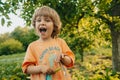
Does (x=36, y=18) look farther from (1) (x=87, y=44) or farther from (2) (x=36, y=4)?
(1) (x=87, y=44)

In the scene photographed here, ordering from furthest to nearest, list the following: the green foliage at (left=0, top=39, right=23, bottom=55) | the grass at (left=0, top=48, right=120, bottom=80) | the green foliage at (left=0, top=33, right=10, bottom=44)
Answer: the green foliage at (left=0, top=33, right=10, bottom=44), the green foliage at (left=0, top=39, right=23, bottom=55), the grass at (left=0, top=48, right=120, bottom=80)

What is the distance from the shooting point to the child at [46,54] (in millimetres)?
3234

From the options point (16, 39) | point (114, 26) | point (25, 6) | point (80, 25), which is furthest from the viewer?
point (16, 39)

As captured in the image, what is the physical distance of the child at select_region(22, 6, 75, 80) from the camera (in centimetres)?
323

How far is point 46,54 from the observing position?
10.8 ft

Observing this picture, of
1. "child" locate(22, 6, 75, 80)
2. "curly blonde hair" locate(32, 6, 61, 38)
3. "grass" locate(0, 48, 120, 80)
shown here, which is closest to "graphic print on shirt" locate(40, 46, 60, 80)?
"child" locate(22, 6, 75, 80)

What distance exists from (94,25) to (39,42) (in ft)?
32.2

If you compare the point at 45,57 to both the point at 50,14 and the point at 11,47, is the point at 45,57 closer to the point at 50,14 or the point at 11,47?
the point at 50,14

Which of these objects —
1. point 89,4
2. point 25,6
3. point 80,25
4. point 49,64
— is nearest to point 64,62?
point 49,64

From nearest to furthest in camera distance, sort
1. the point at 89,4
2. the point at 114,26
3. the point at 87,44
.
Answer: the point at 89,4 < the point at 114,26 < the point at 87,44

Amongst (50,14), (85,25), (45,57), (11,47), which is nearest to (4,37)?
(11,47)

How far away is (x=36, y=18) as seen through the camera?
11.1 ft

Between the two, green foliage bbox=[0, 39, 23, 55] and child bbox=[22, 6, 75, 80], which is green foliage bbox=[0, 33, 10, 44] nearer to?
green foliage bbox=[0, 39, 23, 55]

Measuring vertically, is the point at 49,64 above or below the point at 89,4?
below
